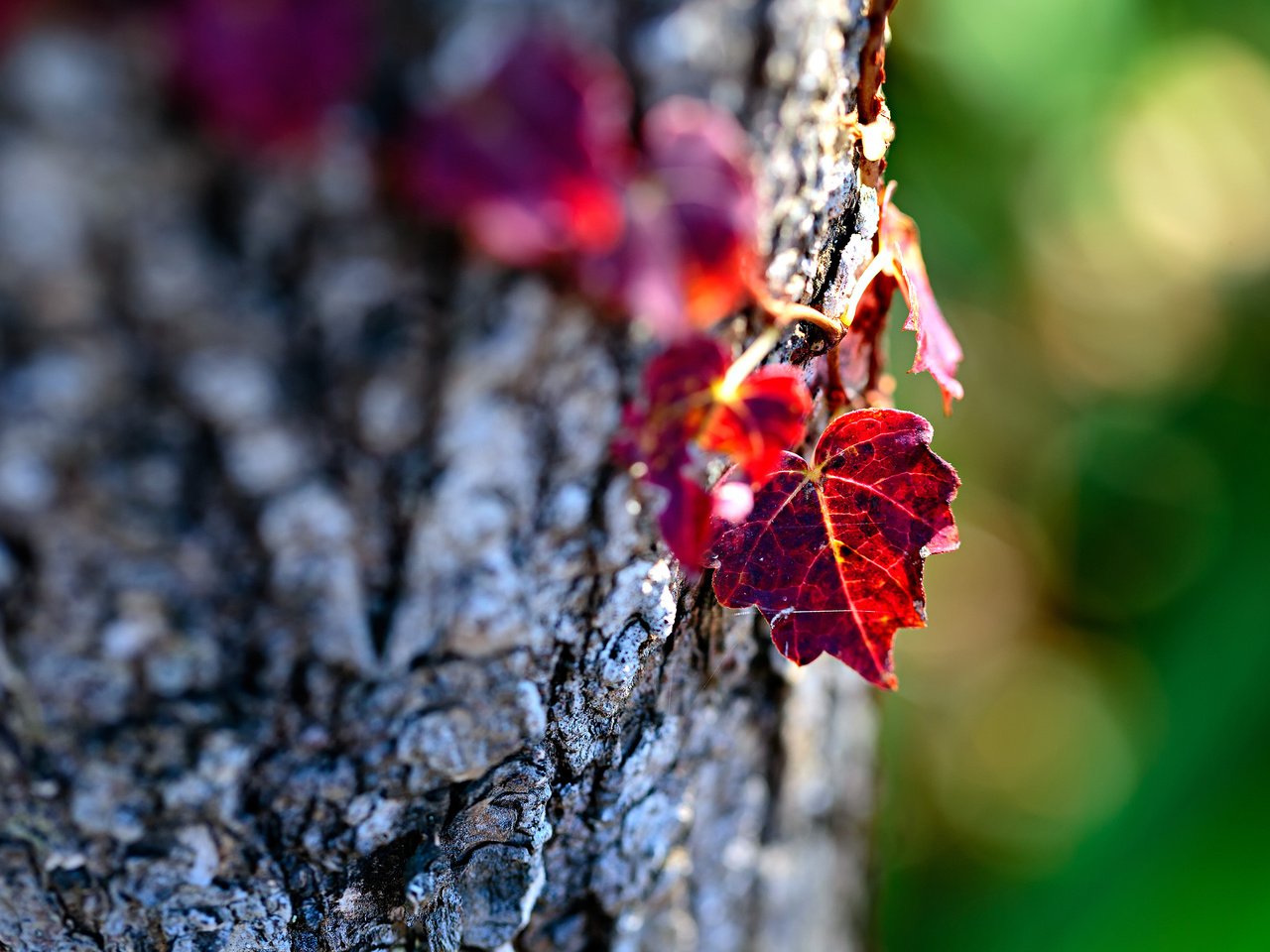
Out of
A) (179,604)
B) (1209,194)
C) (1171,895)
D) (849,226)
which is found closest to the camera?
(179,604)

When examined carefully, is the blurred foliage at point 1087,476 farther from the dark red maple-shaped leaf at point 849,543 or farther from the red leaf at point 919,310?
the dark red maple-shaped leaf at point 849,543

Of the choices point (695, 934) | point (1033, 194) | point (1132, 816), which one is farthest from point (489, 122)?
point (1033, 194)

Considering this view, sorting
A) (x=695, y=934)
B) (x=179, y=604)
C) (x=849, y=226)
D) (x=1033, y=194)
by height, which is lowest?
(x=695, y=934)

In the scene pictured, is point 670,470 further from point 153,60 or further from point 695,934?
point 695,934

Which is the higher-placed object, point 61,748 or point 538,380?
point 538,380

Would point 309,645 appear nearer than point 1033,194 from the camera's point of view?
Yes

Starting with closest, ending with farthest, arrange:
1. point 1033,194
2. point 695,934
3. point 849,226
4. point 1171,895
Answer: point 849,226 → point 695,934 → point 1171,895 → point 1033,194
